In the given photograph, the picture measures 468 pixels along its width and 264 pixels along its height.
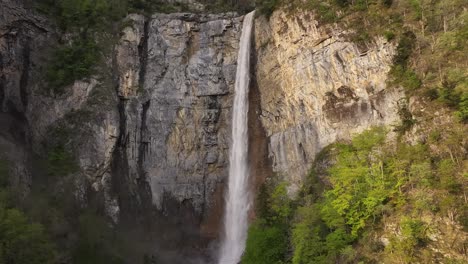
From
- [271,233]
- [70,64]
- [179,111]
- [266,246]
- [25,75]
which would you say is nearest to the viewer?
[266,246]

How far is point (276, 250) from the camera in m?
27.0

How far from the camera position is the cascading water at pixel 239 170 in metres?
34.6

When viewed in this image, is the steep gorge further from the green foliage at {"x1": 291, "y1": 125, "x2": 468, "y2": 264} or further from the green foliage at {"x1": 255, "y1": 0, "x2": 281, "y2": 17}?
the green foliage at {"x1": 291, "y1": 125, "x2": 468, "y2": 264}

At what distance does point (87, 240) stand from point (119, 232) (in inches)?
141

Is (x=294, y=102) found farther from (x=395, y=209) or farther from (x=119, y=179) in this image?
(x=119, y=179)

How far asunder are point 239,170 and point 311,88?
977 cm

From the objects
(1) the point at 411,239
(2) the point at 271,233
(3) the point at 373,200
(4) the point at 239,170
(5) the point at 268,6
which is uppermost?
(5) the point at 268,6

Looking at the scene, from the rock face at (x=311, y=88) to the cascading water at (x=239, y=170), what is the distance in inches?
63.2

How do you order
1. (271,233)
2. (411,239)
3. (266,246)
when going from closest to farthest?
(411,239) < (266,246) < (271,233)

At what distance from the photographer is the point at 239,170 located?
36750 mm

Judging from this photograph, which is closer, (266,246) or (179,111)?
(266,246)

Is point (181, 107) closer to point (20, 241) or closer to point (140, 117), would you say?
point (140, 117)

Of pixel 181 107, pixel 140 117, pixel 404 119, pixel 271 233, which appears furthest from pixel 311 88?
pixel 140 117

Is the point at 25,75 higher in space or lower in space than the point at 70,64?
lower
